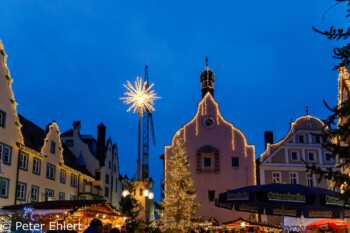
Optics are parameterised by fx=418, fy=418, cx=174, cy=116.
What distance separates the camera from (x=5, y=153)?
104ft

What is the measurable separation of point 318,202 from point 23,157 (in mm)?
27125

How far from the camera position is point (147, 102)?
29.4m

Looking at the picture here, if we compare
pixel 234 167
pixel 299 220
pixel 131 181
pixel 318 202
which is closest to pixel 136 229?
pixel 131 181

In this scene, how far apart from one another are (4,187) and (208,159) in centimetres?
2190

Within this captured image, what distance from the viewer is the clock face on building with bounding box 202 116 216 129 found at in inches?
1841

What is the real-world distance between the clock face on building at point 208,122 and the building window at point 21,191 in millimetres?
20469

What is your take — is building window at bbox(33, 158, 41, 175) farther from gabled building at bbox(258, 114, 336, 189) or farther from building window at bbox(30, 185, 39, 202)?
gabled building at bbox(258, 114, 336, 189)

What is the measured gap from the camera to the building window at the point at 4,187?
31.0 m

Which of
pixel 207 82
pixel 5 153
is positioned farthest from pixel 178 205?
pixel 207 82

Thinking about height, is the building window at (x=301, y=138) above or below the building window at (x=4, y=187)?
above

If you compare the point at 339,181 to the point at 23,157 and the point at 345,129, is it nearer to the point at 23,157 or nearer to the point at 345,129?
the point at 345,129

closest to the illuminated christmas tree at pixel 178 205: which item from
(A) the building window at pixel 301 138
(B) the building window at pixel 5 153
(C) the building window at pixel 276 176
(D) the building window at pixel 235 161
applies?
(D) the building window at pixel 235 161

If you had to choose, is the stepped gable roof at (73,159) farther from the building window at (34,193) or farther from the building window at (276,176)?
the building window at (276,176)

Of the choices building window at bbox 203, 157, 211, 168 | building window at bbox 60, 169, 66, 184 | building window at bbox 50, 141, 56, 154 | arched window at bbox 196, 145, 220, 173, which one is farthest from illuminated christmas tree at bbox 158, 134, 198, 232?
building window at bbox 60, 169, 66, 184
